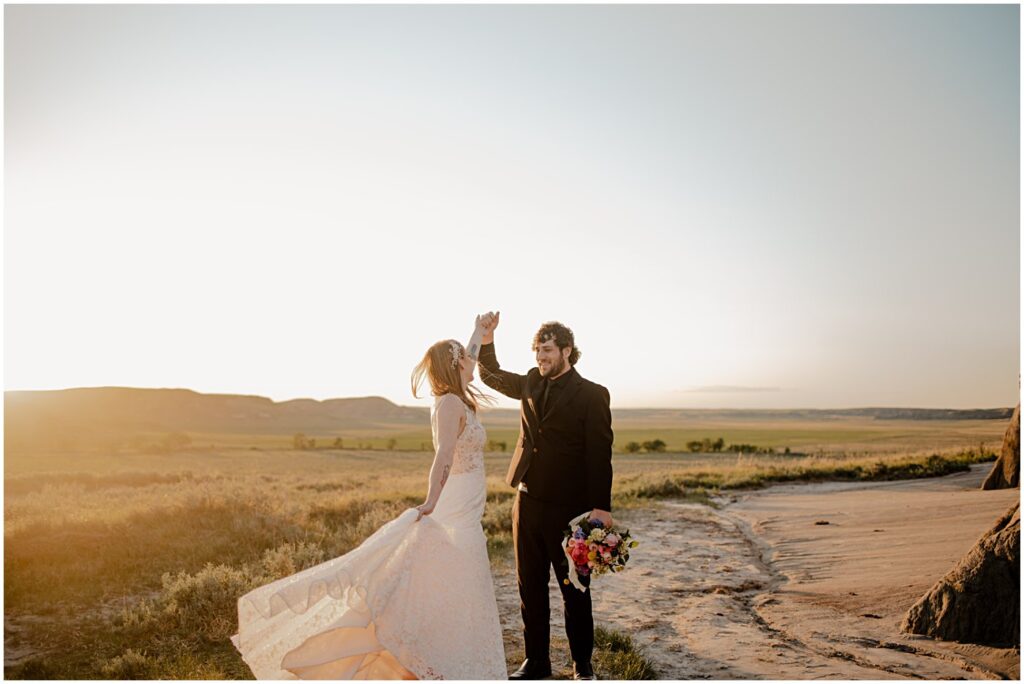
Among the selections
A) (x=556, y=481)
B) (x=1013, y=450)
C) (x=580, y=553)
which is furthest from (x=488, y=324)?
(x=1013, y=450)

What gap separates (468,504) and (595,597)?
4.23m

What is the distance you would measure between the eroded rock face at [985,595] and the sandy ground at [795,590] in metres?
0.17

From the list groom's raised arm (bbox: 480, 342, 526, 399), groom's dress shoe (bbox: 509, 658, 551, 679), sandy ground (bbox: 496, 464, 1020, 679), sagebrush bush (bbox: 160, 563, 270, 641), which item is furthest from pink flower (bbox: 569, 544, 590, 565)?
sagebrush bush (bbox: 160, 563, 270, 641)

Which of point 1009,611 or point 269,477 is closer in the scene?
point 1009,611

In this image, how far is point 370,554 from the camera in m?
5.17

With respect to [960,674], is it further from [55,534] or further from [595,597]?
[55,534]

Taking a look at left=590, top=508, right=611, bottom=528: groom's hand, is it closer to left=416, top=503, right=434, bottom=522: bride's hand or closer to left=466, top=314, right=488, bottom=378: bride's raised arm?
left=416, top=503, right=434, bottom=522: bride's hand

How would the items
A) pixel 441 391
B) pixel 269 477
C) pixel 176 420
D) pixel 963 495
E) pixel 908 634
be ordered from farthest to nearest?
pixel 176 420 < pixel 269 477 < pixel 963 495 < pixel 908 634 < pixel 441 391

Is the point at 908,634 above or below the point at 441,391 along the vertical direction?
below

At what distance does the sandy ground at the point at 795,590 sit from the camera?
610cm

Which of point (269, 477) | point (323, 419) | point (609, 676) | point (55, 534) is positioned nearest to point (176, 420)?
point (323, 419)

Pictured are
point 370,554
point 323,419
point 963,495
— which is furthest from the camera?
point 323,419

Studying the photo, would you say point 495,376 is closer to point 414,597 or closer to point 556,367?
point 556,367

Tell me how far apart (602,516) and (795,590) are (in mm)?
4699
